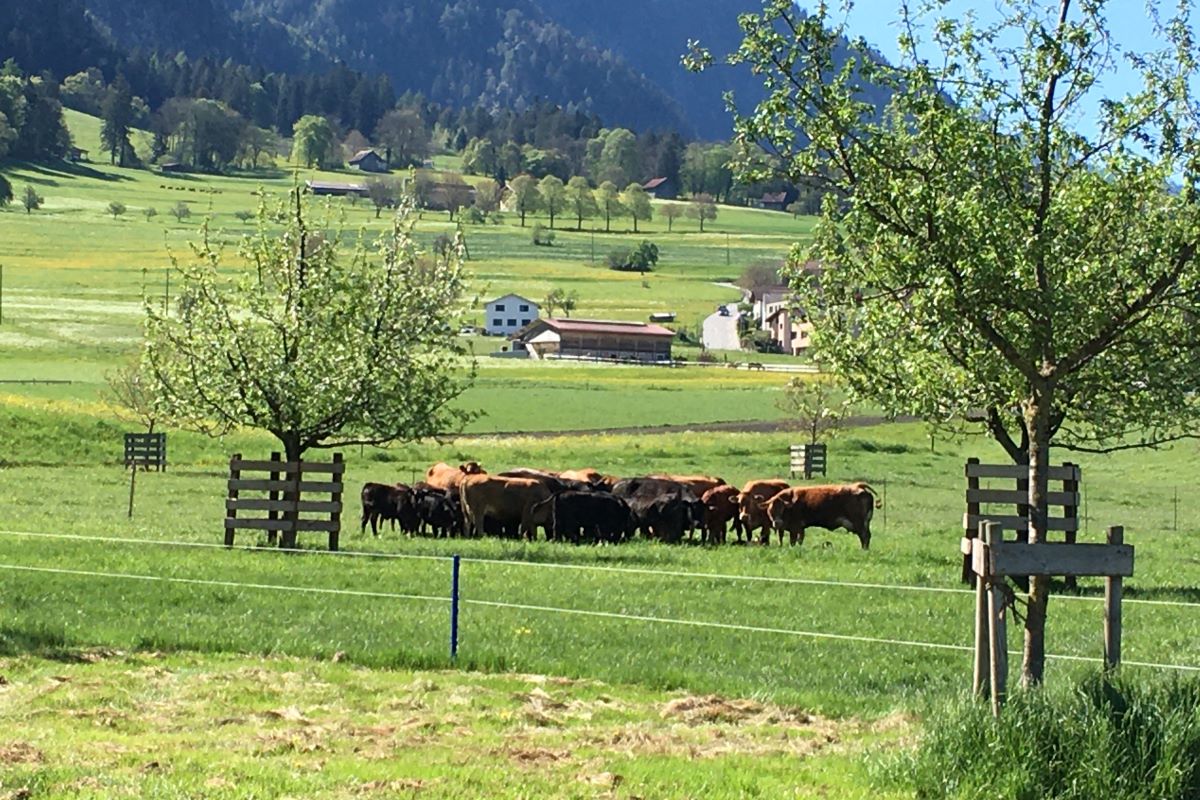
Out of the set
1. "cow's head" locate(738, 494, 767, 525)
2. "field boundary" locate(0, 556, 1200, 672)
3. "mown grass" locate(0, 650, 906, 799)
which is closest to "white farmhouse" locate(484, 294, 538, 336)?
"cow's head" locate(738, 494, 767, 525)

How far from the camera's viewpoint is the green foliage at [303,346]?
1137 inches

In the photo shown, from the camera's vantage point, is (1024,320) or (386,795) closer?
(386,795)

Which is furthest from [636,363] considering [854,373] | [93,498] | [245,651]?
[245,651]

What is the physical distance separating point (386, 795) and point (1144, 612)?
13.6 metres

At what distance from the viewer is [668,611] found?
20219 millimetres

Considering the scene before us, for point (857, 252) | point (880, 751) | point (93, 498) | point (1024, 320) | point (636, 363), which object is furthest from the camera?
point (636, 363)

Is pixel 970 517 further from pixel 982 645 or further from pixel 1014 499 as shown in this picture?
pixel 982 645

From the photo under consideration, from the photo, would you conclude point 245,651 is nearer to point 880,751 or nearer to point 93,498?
point 880,751

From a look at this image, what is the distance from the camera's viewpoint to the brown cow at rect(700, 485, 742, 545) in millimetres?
35219

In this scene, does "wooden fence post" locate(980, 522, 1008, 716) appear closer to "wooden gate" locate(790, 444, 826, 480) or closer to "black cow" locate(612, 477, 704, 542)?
"black cow" locate(612, 477, 704, 542)

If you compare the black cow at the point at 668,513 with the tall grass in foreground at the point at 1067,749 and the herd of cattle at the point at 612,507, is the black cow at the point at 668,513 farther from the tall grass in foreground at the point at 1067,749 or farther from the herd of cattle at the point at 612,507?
the tall grass in foreground at the point at 1067,749

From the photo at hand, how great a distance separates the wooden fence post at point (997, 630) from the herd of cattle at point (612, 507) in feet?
66.1

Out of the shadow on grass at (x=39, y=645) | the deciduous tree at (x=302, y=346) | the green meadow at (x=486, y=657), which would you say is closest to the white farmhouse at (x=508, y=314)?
the green meadow at (x=486, y=657)

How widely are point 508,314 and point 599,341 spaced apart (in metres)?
23.2
